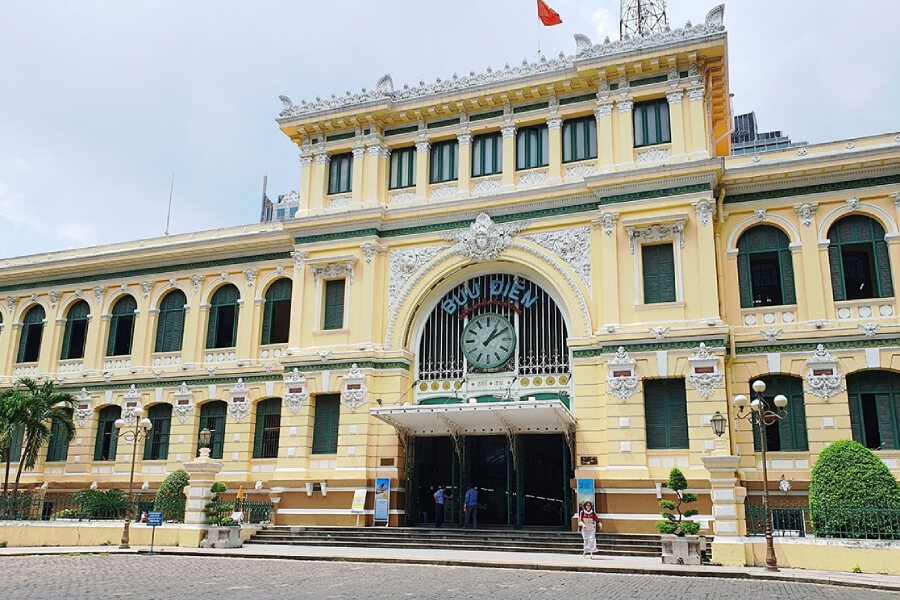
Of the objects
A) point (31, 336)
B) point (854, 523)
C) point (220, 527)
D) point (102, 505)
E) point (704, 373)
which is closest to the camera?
point (854, 523)

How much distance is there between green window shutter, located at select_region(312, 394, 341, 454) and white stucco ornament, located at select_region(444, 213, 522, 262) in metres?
7.19

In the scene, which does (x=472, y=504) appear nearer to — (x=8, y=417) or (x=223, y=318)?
(x=223, y=318)

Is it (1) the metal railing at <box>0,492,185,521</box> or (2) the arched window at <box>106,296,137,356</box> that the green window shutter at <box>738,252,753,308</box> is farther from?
(2) the arched window at <box>106,296,137,356</box>

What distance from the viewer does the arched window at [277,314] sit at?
32.5m

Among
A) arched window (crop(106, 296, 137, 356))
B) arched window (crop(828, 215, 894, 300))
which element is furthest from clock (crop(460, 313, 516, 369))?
arched window (crop(106, 296, 137, 356))

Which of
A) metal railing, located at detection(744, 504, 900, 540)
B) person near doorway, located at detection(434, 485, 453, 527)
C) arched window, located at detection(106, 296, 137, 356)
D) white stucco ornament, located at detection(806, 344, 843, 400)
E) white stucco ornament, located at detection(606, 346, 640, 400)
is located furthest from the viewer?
arched window, located at detection(106, 296, 137, 356)

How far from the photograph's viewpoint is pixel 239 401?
31.7 metres

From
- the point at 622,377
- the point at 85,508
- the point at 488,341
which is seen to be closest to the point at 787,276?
the point at 622,377

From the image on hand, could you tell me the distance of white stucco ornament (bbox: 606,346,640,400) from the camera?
82.0ft

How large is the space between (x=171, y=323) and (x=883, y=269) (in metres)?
27.4

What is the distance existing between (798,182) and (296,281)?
1822 cm

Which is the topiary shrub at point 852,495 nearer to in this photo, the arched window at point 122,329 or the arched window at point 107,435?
the arched window at point 107,435

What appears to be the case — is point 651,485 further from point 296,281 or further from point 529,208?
point 296,281

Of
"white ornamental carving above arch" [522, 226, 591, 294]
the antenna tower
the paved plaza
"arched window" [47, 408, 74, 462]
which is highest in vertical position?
the antenna tower
